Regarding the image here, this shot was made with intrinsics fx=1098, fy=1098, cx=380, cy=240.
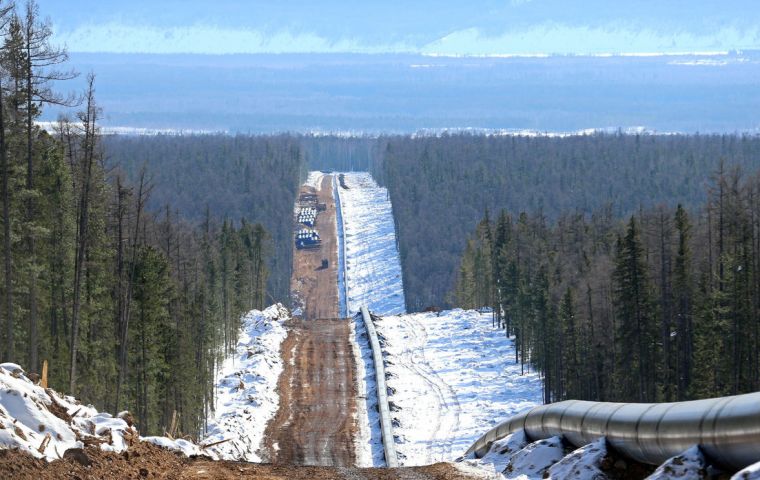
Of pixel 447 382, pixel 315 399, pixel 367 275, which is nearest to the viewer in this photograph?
pixel 315 399

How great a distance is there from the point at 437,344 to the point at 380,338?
4.80 meters

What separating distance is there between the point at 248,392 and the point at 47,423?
135 ft

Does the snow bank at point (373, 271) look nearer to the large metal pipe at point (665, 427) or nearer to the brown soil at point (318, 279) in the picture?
the brown soil at point (318, 279)

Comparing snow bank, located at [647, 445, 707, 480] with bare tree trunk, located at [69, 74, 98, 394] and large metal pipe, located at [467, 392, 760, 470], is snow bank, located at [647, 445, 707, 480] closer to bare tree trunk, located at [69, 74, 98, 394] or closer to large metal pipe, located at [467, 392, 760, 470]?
large metal pipe, located at [467, 392, 760, 470]

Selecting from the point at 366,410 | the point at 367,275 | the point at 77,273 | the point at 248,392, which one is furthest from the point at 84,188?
the point at 367,275

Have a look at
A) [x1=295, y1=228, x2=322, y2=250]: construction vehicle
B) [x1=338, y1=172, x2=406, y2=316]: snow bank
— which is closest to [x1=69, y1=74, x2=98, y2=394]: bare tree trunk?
[x1=338, y1=172, x2=406, y2=316]: snow bank

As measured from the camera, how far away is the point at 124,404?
44656 mm

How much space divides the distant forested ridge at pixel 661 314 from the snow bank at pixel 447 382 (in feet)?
8.09

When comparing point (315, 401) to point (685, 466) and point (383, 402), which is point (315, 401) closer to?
point (383, 402)

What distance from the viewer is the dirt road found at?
42.5 m

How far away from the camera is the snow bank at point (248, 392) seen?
42.9 metres

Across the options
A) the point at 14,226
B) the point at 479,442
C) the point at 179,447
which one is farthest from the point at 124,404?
the point at 179,447

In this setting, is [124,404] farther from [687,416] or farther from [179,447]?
[687,416]

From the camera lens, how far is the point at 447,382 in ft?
205
